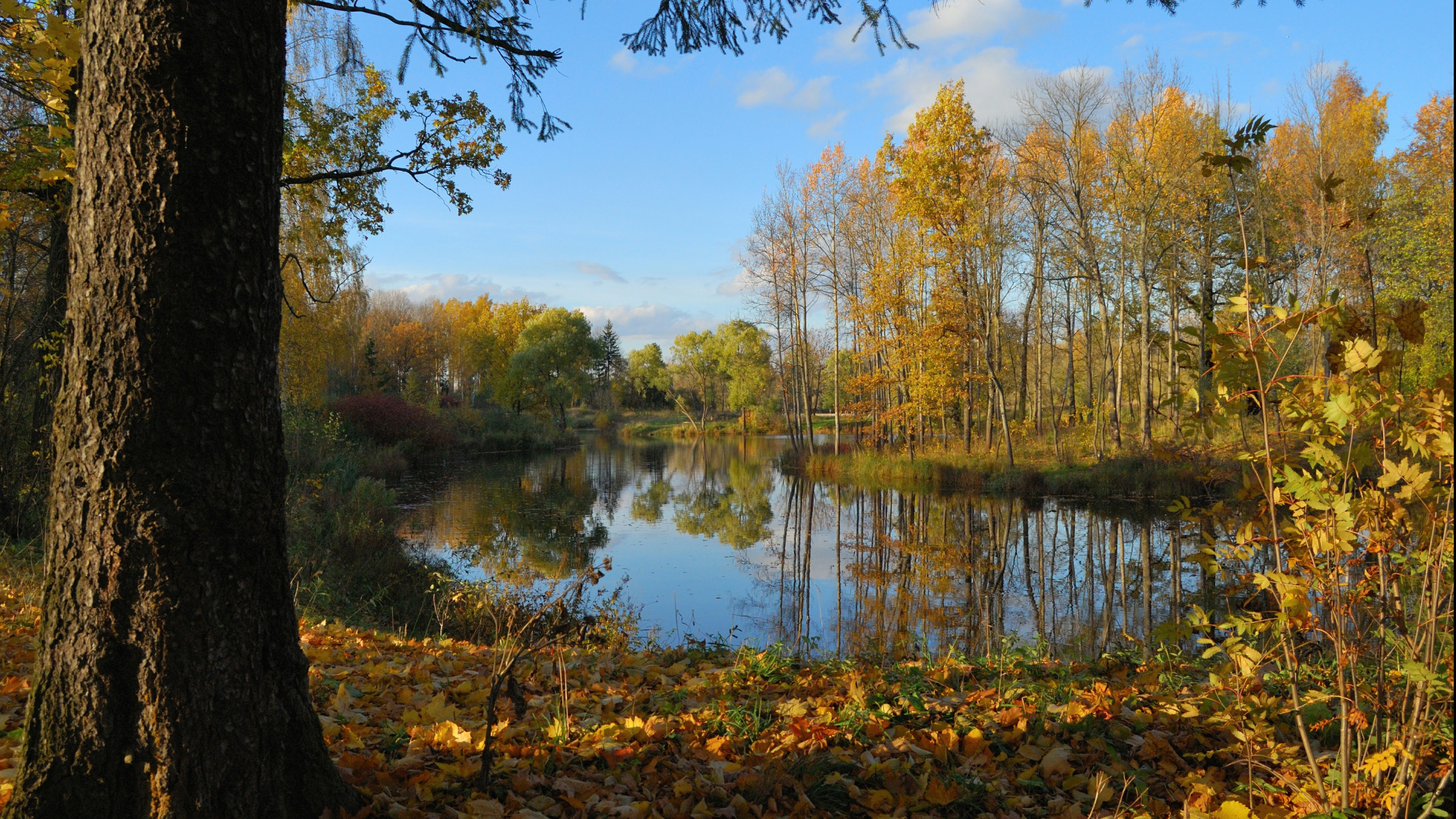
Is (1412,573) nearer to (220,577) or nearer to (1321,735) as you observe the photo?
(1321,735)

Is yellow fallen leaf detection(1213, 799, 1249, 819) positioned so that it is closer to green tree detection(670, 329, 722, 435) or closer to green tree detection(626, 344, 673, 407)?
green tree detection(670, 329, 722, 435)

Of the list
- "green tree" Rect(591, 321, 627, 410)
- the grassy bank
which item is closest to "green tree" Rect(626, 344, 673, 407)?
"green tree" Rect(591, 321, 627, 410)

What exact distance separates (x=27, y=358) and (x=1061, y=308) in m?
25.9

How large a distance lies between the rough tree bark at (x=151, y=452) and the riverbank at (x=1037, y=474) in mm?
12712

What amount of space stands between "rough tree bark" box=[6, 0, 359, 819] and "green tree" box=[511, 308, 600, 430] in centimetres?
3720

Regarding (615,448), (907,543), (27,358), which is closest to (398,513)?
(27,358)

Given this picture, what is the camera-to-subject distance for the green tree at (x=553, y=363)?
40219 mm

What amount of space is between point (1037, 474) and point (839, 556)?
6.97 meters

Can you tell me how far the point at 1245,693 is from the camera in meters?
2.28

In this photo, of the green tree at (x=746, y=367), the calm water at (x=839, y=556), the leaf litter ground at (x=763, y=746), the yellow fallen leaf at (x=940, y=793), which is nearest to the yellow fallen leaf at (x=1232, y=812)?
the leaf litter ground at (x=763, y=746)

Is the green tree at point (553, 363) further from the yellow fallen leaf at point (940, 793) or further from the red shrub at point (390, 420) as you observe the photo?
the yellow fallen leaf at point (940, 793)

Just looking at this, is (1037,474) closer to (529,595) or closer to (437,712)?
(529,595)

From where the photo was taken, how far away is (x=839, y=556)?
10.4m

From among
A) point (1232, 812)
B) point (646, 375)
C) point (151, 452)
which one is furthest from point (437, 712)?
point (646, 375)
